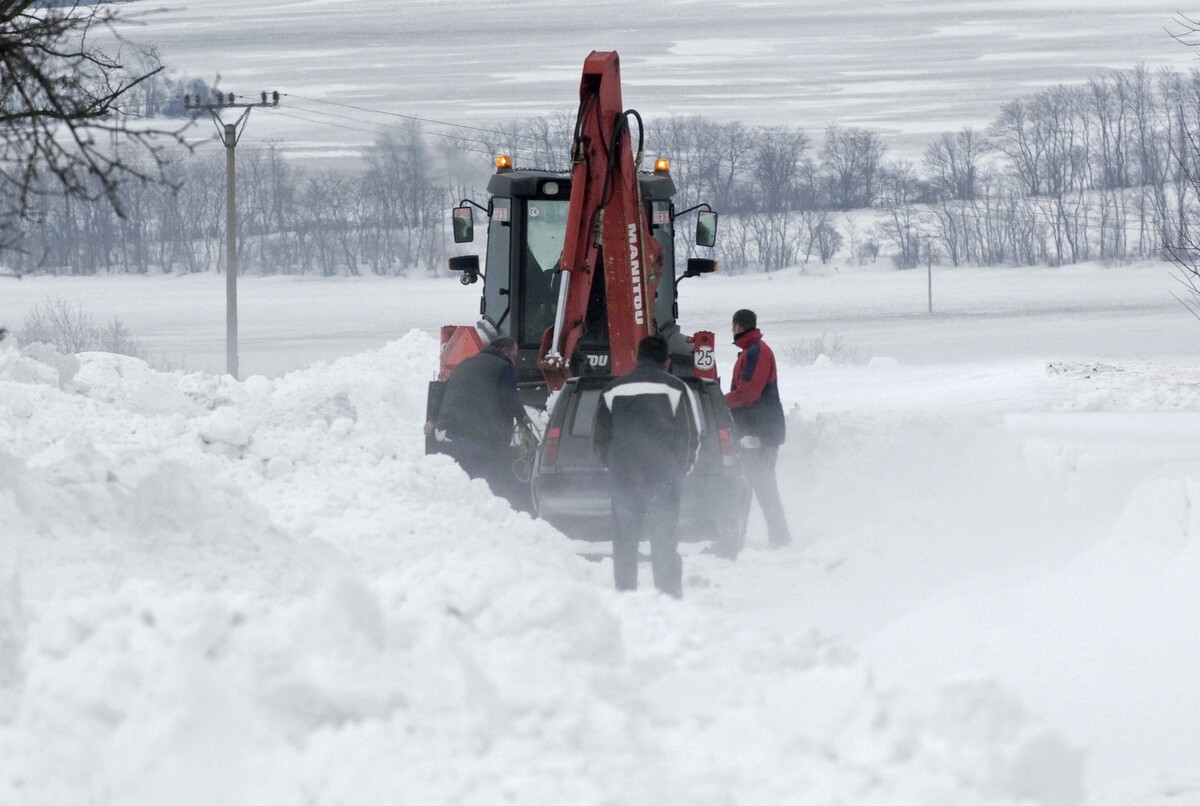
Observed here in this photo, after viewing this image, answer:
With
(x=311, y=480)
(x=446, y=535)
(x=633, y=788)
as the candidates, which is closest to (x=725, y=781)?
(x=633, y=788)

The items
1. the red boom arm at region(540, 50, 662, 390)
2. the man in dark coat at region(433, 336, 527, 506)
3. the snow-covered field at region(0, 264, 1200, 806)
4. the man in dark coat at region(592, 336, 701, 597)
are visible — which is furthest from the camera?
the red boom arm at region(540, 50, 662, 390)

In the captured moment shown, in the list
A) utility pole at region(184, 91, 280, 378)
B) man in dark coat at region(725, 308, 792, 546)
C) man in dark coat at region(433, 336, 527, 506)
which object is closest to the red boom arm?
man in dark coat at region(725, 308, 792, 546)

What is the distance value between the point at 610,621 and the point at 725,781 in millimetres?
1002

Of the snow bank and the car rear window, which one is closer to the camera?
the snow bank

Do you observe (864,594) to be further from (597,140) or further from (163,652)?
(163,652)

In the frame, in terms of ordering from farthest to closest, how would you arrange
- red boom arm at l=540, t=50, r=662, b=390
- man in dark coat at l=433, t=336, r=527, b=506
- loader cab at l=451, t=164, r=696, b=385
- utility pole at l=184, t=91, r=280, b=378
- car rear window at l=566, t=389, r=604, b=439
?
utility pole at l=184, t=91, r=280, b=378 → loader cab at l=451, t=164, r=696, b=385 → red boom arm at l=540, t=50, r=662, b=390 → man in dark coat at l=433, t=336, r=527, b=506 → car rear window at l=566, t=389, r=604, b=439

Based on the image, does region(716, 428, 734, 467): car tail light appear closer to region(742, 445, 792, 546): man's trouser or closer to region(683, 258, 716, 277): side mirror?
region(742, 445, 792, 546): man's trouser

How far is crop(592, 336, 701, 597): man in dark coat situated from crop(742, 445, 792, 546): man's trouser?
83.1 inches

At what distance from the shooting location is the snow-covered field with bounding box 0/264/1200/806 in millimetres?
3928

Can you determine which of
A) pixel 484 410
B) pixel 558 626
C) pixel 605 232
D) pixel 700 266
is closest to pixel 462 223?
pixel 605 232

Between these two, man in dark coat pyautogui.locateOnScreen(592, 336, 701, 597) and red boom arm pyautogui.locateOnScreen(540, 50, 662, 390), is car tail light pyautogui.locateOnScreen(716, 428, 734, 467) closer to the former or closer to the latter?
man in dark coat pyautogui.locateOnScreen(592, 336, 701, 597)

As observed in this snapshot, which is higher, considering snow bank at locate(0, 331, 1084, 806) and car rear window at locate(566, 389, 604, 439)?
car rear window at locate(566, 389, 604, 439)

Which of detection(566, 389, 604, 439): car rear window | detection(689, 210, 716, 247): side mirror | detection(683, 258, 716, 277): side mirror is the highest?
detection(689, 210, 716, 247): side mirror

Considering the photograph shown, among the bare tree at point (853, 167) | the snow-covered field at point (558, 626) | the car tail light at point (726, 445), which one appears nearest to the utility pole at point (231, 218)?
the snow-covered field at point (558, 626)
